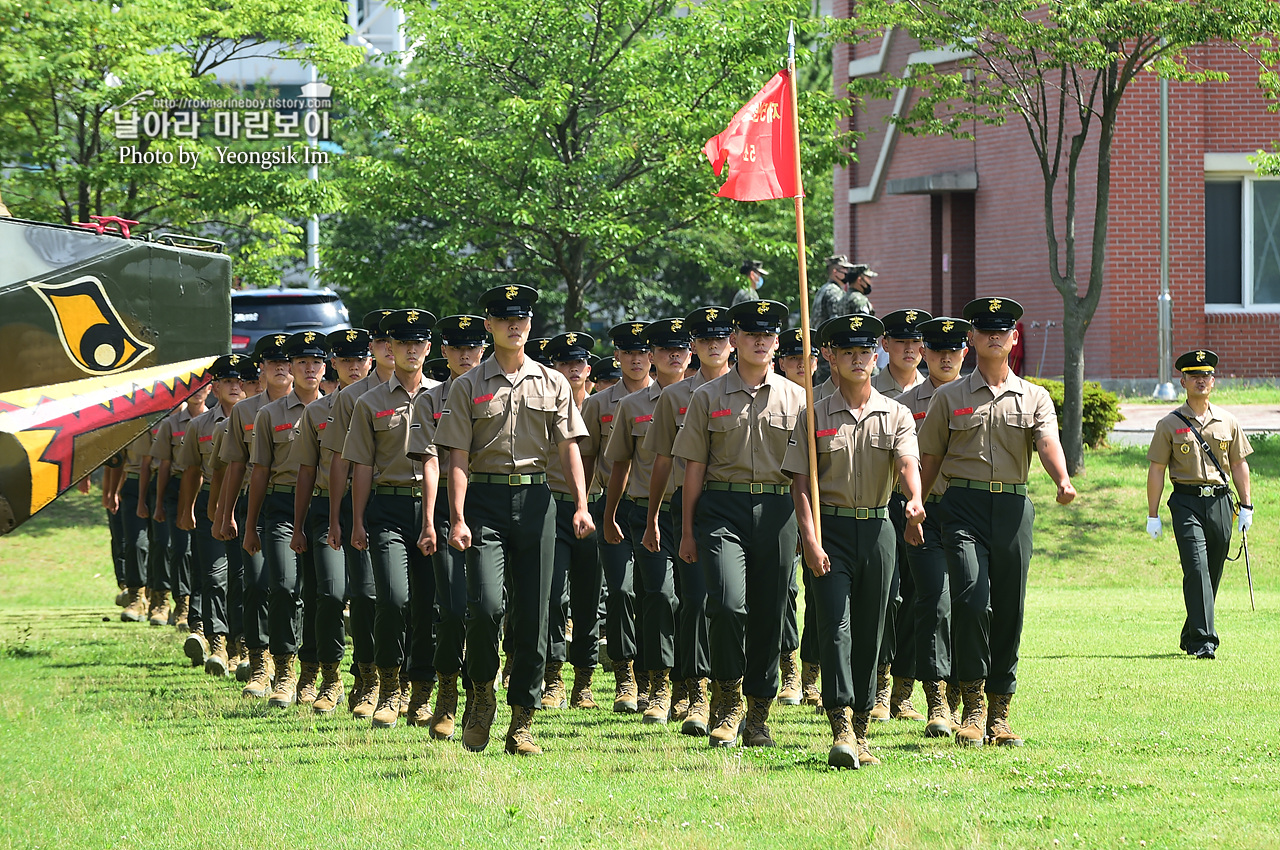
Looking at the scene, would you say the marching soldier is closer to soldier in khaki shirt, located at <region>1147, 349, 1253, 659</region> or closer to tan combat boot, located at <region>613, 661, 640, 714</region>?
tan combat boot, located at <region>613, 661, 640, 714</region>

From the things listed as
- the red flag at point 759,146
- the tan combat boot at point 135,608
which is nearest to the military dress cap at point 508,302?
the red flag at point 759,146

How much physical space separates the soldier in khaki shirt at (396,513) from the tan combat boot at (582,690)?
119cm

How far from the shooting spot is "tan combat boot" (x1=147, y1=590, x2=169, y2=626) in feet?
49.8

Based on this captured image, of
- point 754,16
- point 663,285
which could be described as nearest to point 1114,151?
point 754,16

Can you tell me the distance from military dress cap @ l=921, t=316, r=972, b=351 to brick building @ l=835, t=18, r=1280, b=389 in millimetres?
18343

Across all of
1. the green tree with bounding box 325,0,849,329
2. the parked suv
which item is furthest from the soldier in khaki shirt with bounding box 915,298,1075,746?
the green tree with bounding box 325,0,849,329

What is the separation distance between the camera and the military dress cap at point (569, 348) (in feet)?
36.2

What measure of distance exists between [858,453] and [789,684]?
9.31ft

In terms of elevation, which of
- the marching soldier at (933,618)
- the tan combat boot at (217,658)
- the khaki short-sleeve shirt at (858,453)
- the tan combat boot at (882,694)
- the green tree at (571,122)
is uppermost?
the green tree at (571,122)

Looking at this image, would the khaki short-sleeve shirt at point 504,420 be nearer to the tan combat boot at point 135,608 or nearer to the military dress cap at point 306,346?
the military dress cap at point 306,346

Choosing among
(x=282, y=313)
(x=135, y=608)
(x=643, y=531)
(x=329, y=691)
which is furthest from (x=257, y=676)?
(x=282, y=313)

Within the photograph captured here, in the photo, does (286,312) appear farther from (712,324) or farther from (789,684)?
(712,324)

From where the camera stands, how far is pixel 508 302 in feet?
26.8

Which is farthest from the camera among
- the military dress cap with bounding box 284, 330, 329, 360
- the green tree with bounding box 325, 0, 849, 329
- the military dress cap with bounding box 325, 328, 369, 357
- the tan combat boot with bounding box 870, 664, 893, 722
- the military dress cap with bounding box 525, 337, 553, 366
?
the green tree with bounding box 325, 0, 849, 329
